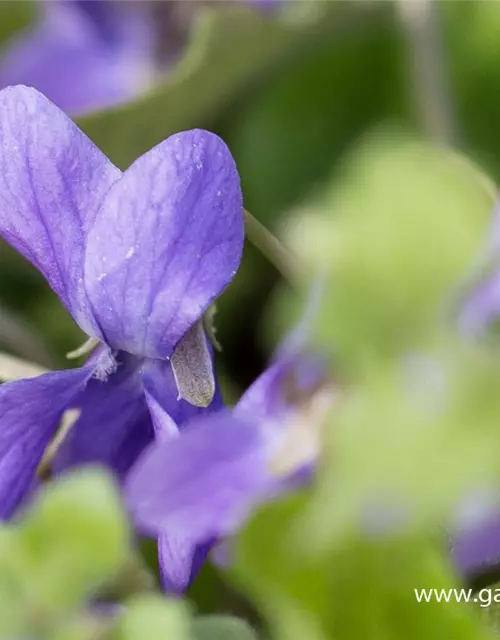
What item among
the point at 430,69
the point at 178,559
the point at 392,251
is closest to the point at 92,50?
the point at 430,69

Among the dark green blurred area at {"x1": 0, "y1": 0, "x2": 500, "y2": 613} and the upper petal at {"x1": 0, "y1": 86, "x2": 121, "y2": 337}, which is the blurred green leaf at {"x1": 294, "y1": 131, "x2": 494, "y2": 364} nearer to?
the upper petal at {"x1": 0, "y1": 86, "x2": 121, "y2": 337}

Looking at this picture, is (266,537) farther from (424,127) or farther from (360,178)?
(424,127)

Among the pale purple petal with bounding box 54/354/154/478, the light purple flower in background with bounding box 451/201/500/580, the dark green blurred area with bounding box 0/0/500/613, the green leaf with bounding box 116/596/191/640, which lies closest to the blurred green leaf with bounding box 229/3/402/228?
the dark green blurred area with bounding box 0/0/500/613

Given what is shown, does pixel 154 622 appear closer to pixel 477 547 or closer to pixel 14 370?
pixel 477 547

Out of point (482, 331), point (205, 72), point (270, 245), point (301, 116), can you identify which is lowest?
point (301, 116)

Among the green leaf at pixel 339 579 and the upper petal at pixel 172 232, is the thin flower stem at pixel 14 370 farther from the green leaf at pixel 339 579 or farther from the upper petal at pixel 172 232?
the green leaf at pixel 339 579

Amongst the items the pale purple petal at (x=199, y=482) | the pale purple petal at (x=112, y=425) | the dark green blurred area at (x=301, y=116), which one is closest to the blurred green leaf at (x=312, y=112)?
the dark green blurred area at (x=301, y=116)

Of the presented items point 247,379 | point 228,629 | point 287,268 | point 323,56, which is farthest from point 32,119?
point 323,56
